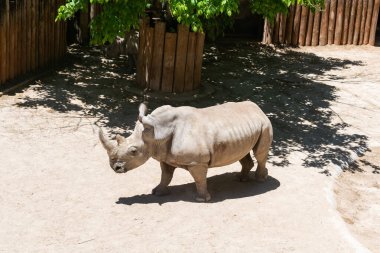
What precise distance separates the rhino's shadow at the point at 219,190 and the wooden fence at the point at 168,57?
3.49m

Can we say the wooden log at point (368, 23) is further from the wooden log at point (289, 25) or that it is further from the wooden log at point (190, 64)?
the wooden log at point (190, 64)

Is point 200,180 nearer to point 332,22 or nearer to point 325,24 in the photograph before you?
point 325,24

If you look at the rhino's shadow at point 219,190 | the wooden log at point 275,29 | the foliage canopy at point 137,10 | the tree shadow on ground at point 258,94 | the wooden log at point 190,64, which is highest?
the foliage canopy at point 137,10

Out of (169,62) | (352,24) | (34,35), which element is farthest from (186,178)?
(352,24)

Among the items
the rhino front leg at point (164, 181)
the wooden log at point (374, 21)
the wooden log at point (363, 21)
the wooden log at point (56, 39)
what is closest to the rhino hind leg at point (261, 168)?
the rhino front leg at point (164, 181)

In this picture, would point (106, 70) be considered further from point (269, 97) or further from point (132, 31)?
point (269, 97)

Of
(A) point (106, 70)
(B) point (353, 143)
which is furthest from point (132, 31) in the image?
(B) point (353, 143)

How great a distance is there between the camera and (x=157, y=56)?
37.2 feet

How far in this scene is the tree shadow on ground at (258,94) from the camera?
966 cm

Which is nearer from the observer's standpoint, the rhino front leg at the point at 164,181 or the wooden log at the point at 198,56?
the rhino front leg at the point at 164,181

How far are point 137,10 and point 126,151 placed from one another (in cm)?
348

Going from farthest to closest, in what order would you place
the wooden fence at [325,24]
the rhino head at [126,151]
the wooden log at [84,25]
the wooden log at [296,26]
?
the wooden fence at [325,24] → the wooden log at [296,26] → the wooden log at [84,25] → the rhino head at [126,151]

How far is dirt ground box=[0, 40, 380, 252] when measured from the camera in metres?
6.48

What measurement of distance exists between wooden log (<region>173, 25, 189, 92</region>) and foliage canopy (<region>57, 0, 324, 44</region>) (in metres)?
1.11
